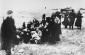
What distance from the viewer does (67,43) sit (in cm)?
1126

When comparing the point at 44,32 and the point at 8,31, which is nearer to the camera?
the point at 8,31

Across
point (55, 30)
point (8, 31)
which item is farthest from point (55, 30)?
point (8, 31)

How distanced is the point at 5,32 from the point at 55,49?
3.49 m

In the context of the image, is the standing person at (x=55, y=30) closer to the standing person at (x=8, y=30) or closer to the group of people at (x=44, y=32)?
the group of people at (x=44, y=32)

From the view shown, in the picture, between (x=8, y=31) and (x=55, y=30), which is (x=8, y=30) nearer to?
(x=8, y=31)


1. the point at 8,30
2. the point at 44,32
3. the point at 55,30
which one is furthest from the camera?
the point at 44,32

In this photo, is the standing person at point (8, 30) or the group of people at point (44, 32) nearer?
the standing person at point (8, 30)

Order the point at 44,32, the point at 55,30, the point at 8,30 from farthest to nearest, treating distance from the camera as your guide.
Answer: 1. the point at 44,32
2. the point at 55,30
3. the point at 8,30

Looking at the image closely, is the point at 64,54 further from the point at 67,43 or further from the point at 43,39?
the point at 43,39

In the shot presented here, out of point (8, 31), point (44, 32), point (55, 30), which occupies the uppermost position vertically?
point (8, 31)

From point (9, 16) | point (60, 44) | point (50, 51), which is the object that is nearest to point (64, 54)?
point (50, 51)

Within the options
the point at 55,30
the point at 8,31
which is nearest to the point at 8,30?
the point at 8,31

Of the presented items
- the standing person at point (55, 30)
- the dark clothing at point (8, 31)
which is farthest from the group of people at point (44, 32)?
the dark clothing at point (8, 31)

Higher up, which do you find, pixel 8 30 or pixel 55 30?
pixel 8 30
